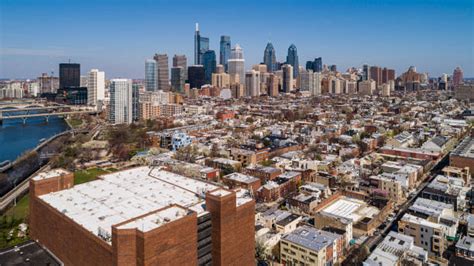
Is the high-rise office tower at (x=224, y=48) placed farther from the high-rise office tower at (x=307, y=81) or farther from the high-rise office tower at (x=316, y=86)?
the high-rise office tower at (x=316, y=86)

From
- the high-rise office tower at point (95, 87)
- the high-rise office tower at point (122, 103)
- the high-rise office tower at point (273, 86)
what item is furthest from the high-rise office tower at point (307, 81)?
the high-rise office tower at point (122, 103)

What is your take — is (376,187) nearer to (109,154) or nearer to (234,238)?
(234,238)

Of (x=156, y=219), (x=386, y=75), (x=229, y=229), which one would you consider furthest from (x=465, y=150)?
(x=386, y=75)

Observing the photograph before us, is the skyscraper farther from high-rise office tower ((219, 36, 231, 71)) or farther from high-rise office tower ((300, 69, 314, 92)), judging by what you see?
high-rise office tower ((300, 69, 314, 92))

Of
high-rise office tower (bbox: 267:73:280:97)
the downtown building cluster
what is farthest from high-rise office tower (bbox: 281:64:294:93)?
the downtown building cluster

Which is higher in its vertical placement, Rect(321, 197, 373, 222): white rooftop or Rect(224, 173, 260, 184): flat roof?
Rect(224, 173, 260, 184): flat roof

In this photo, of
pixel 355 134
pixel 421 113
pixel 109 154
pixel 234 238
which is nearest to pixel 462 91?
pixel 421 113

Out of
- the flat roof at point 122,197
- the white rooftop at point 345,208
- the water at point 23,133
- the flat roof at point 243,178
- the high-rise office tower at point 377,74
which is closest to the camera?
the flat roof at point 122,197
